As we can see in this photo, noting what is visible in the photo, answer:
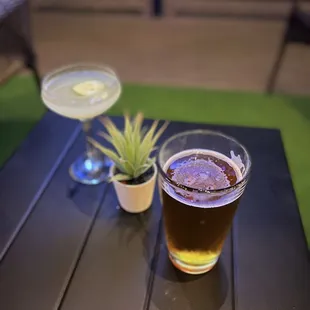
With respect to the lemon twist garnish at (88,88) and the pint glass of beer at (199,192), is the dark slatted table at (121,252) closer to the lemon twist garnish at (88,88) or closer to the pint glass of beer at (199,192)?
the pint glass of beer at (199,192)

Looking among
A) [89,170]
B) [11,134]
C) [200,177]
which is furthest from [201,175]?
[11,134]

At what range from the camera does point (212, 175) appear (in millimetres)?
795

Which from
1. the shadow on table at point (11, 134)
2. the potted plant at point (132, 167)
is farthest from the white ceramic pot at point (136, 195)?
the shadow on table at point (11, 134)

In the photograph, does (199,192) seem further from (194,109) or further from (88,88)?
(194,109)

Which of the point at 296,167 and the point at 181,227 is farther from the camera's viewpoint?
the point at 296,167

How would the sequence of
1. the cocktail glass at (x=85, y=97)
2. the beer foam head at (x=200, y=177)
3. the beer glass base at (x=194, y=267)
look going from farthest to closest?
1. the cocktail glass at (x=85, y=97)
2. the beer glass base at (x=194, y=267)
3. the beer foam head at (x=200, y=177)

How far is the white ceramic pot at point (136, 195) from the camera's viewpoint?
938 millimetres

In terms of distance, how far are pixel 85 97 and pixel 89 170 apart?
185mm

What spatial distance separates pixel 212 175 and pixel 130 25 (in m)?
2.43

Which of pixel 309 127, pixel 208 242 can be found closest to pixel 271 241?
pixel 208 242

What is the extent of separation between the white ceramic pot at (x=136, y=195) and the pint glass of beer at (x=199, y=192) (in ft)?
0.40

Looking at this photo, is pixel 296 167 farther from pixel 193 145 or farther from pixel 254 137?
pixel 193 145

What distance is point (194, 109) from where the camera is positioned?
209 cm

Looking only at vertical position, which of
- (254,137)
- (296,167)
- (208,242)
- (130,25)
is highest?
(208,242)
